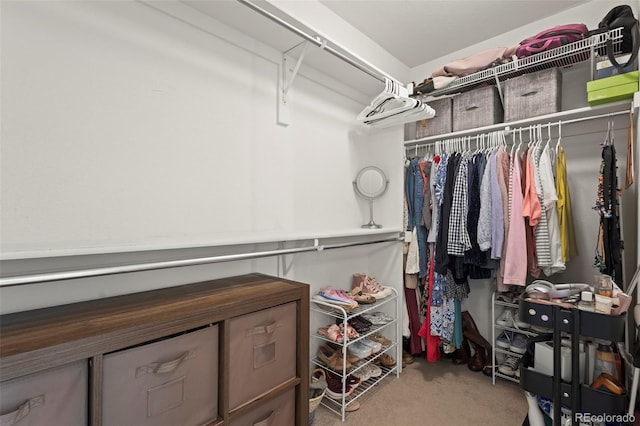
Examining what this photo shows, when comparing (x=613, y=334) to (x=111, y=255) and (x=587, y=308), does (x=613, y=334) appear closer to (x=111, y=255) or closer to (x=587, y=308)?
(x=587, y=308)

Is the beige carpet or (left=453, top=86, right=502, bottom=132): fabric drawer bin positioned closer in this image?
the beige carpet

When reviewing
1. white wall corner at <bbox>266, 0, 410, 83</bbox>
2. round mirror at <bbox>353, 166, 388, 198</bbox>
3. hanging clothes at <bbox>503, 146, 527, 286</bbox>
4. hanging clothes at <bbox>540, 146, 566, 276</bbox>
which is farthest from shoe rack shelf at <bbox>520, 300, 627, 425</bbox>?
white wall corner at <bbox>266, 0, 410, 83</bbox>

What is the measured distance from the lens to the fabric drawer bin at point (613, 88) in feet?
5.08

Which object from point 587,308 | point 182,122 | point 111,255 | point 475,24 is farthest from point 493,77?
point 111,255

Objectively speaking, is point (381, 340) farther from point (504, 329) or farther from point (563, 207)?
point (563, 207)

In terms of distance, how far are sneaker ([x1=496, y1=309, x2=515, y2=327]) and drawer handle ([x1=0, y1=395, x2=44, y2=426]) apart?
8.25 feet

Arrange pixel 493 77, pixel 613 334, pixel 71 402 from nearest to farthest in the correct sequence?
pixel 71 402 < pixel 613 334 < pixel 493 77

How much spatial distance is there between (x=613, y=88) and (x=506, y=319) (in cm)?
158

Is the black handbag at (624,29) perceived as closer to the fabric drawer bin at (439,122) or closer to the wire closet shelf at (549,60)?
the wire closet shelf at (549,60)

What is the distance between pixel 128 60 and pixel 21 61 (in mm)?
362

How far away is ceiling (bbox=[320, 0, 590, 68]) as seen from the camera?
1992mm

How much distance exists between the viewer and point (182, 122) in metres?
1.52

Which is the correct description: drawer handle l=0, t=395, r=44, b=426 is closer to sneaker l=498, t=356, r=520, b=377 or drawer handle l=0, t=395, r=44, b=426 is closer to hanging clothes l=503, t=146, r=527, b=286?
hanging clothes l=503, t=146, r=527, b=286

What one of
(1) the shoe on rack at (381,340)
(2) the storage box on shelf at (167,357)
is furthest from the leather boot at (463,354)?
(2) the storage box on shelf at (167,357)
